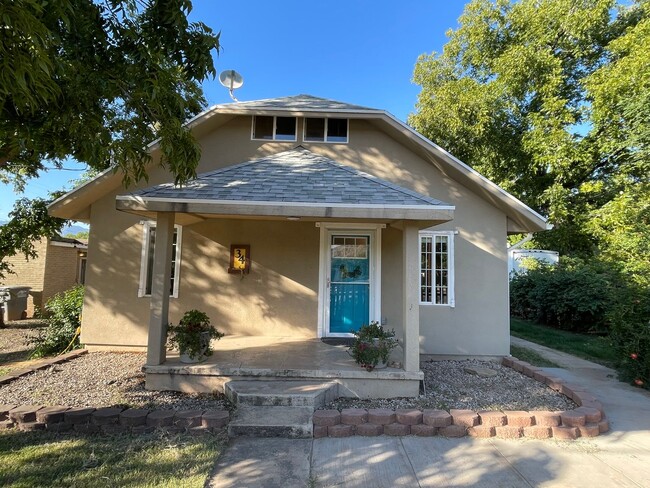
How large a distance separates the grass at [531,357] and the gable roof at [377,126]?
109 inches

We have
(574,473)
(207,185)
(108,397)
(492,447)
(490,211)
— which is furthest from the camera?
(490,211)

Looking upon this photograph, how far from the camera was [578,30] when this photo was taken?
1363 cm

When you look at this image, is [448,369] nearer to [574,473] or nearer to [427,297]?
[427,297]

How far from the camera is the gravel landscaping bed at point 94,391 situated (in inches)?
185

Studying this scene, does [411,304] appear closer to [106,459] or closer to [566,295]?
[106,459]

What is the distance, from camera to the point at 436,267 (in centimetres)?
750

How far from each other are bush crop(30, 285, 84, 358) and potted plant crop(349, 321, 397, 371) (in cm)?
621

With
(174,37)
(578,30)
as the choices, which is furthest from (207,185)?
(578,30)

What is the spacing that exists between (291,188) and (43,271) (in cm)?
1336

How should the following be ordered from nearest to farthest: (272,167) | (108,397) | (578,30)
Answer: (108,397) < (272,167) < (578,30)

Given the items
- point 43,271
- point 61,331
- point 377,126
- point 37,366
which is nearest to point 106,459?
point 37,366

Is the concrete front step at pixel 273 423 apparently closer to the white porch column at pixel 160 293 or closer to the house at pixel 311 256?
the white porch column at pixel 160 293

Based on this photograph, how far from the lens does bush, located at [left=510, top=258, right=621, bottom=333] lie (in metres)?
11.0

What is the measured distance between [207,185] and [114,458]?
11.9 ft
